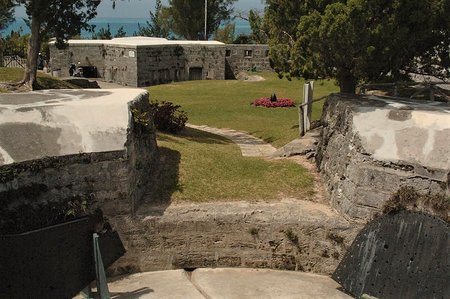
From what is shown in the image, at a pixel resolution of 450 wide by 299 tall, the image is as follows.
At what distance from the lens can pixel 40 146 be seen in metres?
8.97

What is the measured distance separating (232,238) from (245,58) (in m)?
31.2

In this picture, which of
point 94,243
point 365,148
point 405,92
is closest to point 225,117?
point 405,92

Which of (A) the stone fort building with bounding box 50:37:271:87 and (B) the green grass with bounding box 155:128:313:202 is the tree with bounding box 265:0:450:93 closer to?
(B) the green grass with bounding box 155:128:313:202

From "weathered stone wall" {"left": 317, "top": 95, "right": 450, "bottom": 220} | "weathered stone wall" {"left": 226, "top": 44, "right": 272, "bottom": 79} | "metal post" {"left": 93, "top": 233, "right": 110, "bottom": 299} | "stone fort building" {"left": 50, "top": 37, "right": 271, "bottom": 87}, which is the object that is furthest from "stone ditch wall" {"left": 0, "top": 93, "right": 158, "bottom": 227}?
"weathered stone wall" {"left": 226, "top": 44, "right": 272, "bottom": 79}

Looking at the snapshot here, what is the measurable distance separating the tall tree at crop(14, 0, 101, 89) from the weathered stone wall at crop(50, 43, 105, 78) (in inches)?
576

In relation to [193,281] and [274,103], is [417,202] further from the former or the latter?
[274,103]

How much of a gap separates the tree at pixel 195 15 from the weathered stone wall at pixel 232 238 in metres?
46.6

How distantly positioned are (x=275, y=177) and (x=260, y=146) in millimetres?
4958

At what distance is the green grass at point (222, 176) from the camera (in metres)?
10.9

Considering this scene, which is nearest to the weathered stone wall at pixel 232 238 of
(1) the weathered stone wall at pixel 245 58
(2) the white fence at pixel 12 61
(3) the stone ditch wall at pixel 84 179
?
(3) the stone ditch wall at pixel 84 179

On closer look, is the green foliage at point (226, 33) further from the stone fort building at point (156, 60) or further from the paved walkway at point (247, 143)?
the paved walkway at point (247, 143)

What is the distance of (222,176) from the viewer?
11.8m

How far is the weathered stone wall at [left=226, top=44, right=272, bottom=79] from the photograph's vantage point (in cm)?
3966

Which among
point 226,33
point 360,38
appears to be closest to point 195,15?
point 226,33
